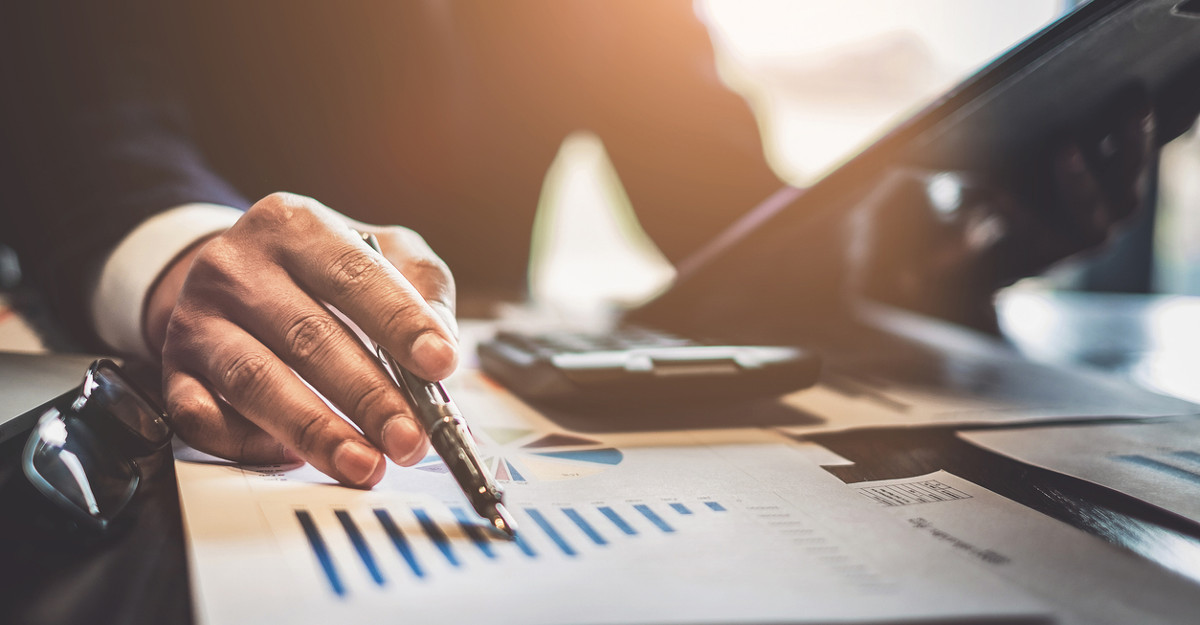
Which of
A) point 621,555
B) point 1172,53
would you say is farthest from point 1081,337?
point 621,555

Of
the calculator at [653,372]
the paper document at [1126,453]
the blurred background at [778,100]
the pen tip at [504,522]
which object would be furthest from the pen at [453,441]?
the blurred background at [778,100]

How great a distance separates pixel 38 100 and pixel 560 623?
612 mm

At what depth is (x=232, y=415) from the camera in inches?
10.7

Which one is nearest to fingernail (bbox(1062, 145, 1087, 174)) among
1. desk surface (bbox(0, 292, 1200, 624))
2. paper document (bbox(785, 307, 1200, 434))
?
paper document (bbox(785, 307, 1200, 434))

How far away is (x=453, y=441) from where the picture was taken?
0.74ft

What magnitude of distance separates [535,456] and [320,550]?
0.11 m

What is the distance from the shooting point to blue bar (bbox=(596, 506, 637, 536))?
0.21m

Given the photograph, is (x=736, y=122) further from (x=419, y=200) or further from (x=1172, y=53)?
(x=1172, y=53)

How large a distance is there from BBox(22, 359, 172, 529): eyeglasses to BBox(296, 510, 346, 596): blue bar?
58 mm

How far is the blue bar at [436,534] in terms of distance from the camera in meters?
0.19

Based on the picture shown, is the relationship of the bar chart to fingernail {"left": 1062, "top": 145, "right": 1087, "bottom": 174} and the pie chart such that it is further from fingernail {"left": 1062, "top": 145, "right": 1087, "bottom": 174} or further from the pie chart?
fingernail {"left": 1062, "top": 145, "right": 1087, "bottom": 174}

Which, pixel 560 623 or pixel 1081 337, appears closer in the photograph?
pixel 560 623

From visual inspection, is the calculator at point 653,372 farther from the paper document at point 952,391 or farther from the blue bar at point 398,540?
the blue bar at point 398,540

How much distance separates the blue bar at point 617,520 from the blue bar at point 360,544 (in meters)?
0.07
